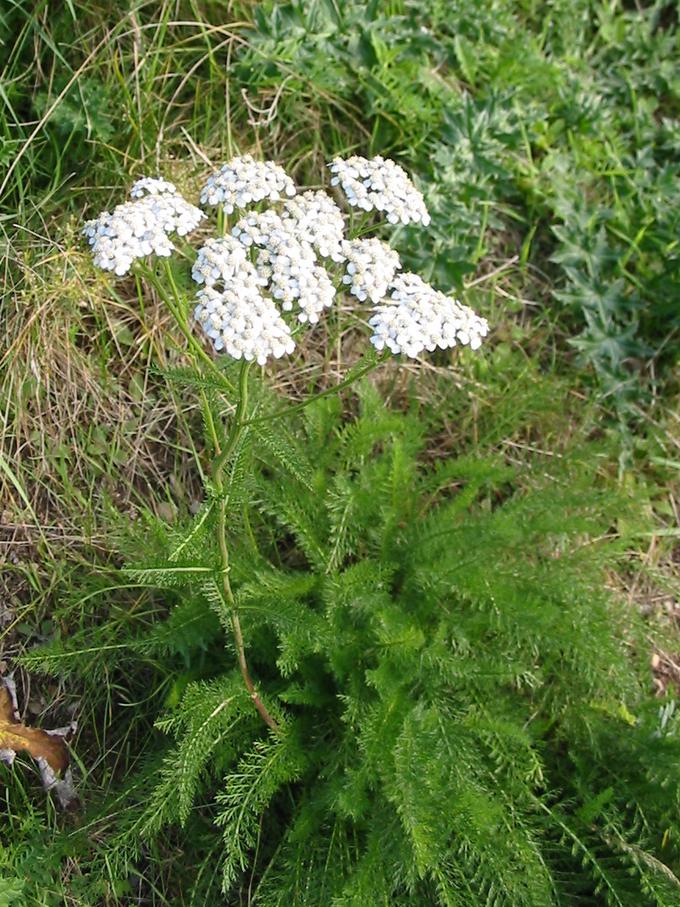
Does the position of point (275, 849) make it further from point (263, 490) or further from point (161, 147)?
point (161, 147)

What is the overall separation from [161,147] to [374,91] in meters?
0.78

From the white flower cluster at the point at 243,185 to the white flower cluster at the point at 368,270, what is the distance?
0.21 metres

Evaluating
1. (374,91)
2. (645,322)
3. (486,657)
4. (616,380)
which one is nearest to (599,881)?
(486,657)

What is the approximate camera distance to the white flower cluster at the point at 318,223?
1.91 m

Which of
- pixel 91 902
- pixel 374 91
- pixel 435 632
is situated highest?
pixel 374 91

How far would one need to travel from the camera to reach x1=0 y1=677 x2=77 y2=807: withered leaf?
250 centimetres

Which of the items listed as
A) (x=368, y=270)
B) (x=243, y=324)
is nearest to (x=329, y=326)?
(x=368, y=270)

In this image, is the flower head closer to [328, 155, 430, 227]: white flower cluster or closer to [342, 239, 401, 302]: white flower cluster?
[342, 239, 401, 302]: white flower cluster

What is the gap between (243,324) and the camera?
171cm

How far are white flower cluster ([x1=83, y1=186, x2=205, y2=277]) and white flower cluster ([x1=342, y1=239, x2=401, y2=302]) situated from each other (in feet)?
1.18

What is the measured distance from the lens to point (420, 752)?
7.50 feet

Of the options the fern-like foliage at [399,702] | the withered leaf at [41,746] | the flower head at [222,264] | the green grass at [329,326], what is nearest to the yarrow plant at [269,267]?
the flower head at [222,264]

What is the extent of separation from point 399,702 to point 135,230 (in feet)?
4.62

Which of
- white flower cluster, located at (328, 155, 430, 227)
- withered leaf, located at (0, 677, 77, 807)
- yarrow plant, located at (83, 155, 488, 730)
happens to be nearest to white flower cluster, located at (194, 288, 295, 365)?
yarrow plant, located at (83, 155, 488, 730)
